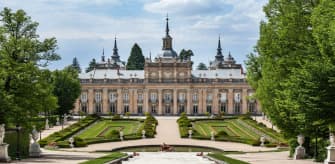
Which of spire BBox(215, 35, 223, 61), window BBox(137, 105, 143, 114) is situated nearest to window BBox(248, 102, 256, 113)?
window BBox(137, 105, 143, 114)

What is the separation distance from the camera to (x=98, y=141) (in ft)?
153

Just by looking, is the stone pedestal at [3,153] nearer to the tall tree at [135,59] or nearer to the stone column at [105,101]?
the stone column at [105,101]

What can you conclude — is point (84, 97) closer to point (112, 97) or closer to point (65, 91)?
point (112, 97)

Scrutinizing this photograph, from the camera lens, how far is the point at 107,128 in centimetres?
6244

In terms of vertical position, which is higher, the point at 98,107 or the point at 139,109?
the point at 98,107

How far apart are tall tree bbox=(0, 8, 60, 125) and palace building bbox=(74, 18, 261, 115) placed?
68849 millimetres

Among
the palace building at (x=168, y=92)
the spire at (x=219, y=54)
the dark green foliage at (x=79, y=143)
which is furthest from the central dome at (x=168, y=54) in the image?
the dark green foliage at (x=79, y=143)

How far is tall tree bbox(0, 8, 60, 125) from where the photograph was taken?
28.9 meters

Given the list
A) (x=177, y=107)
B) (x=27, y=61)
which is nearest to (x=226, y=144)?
(x=27, y=61)

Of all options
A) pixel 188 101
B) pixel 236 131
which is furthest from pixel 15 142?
pixel 188 101

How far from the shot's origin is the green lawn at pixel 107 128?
55.0 metres

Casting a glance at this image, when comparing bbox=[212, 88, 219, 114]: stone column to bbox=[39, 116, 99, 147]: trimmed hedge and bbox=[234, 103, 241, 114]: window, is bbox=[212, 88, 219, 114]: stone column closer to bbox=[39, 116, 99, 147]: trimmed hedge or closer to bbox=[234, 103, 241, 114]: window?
bbox=[234, 103, 241, 114]: window

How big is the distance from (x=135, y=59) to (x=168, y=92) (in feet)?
114

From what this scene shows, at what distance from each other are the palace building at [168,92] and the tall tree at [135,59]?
1213 inches
